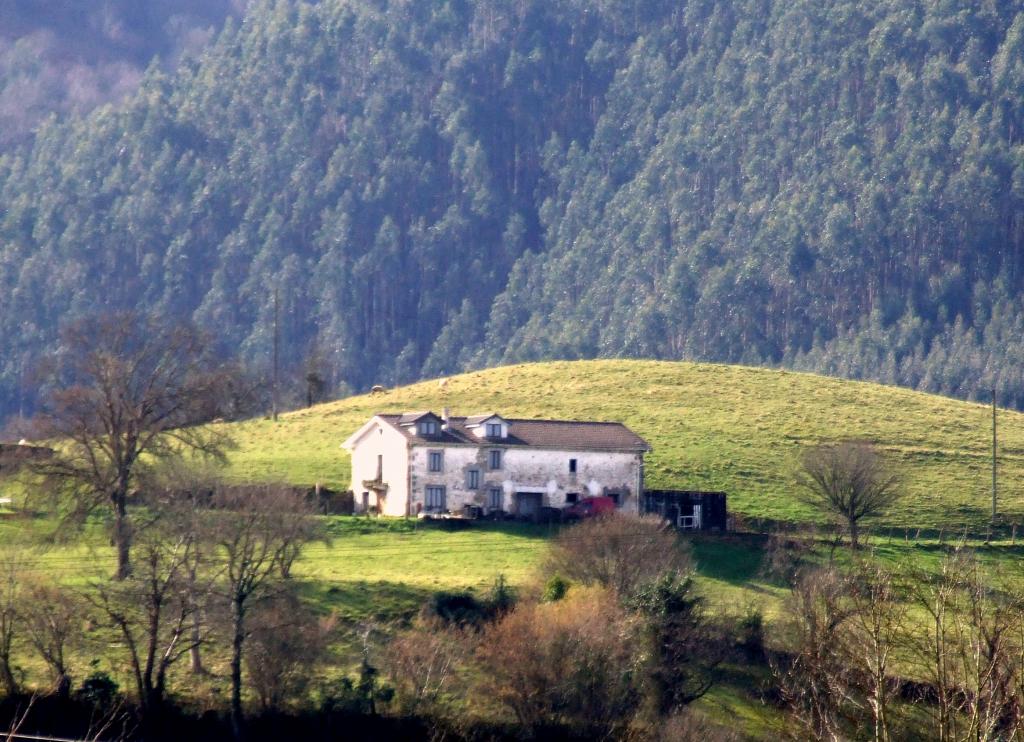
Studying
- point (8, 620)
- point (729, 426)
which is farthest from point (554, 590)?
point (729, 426)

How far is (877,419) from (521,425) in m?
32.1

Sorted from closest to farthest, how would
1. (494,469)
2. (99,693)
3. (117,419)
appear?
(99,693) → (117,419) → (494,469)

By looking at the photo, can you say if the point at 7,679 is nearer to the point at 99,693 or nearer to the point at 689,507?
the point at 99,693

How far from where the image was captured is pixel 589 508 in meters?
88.4

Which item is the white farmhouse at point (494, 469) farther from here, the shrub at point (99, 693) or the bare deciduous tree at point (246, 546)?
the shrub at point (99, 693)

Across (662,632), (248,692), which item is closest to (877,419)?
(662,632)

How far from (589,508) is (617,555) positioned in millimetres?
15459

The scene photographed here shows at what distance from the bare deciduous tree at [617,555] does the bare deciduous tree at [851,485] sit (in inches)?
477

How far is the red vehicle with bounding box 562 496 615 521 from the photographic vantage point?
285ft

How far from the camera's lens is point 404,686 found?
61312mm

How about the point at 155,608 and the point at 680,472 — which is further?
the point at 680,472

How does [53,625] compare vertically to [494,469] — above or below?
below

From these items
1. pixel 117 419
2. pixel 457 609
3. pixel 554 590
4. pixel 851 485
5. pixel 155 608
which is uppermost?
pixel 117 419

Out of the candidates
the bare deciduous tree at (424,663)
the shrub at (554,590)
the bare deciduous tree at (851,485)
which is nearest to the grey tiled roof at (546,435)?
the bare deciduous tree at (851,485)
